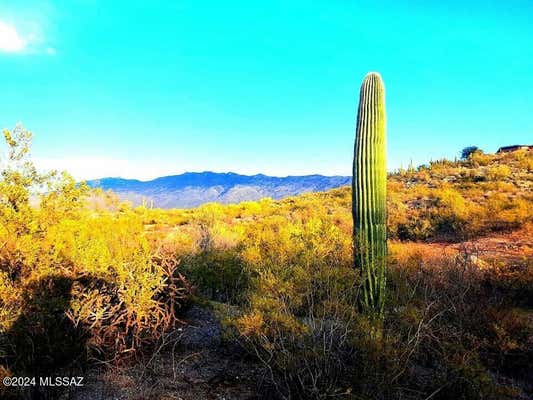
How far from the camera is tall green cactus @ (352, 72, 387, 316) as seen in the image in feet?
20.0

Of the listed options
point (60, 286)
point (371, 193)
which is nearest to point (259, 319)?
point (60, 286)

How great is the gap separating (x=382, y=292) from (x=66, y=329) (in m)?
4.54

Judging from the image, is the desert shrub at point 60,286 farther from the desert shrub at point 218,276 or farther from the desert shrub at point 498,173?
the desert shrub at point 498,173

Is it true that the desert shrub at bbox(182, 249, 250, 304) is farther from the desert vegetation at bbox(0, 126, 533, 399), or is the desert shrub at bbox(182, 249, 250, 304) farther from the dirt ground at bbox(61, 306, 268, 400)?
the dirt ground at bbox(61, 306, 268, 400)

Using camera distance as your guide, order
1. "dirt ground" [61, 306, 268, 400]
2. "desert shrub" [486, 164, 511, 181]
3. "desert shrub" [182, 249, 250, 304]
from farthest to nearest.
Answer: "desert shrub" [486, 164, 511, 181] < "desert shrub" [182, 249, 250, 304] < "dirt ground" [61, 306, 268, 400]

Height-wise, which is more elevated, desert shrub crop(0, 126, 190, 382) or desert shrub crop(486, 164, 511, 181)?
desert shrub crop(486, 164, 511, 181)

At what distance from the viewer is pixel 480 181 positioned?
2191 centimetres

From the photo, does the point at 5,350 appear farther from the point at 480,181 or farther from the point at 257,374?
the point at 480,181

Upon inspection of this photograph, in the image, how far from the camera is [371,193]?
268 inches

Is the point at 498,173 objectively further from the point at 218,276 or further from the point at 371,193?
the point at 218,276

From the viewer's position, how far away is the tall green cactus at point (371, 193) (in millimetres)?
6105

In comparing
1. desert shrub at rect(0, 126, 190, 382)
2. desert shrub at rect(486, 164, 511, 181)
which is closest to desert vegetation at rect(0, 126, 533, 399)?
desert shrub at rect(0, 126, 190, 382)

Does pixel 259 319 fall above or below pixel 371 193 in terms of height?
below

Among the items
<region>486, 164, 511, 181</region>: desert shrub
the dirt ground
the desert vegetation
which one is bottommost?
the dirt ground
